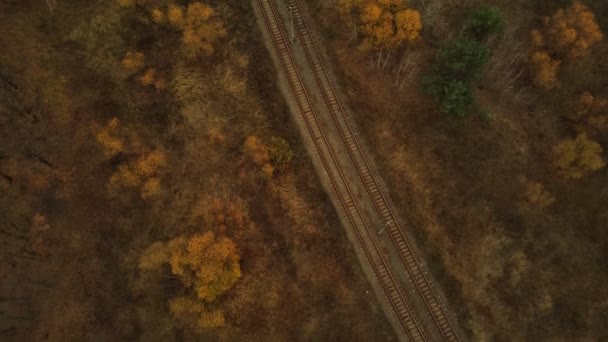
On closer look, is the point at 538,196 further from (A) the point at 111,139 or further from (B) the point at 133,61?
(B) the point at 133,61

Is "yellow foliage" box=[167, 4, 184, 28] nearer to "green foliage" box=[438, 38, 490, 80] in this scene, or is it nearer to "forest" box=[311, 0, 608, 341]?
"forest" box=[311, 0, 608, 341]

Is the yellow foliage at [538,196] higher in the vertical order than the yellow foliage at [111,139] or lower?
higher

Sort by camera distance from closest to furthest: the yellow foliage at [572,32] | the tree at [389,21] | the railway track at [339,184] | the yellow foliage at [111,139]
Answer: the railway track at [339,184]
the tree at [389,21]
the yellow foliage at [111,139]
the yellow foliage at [572,32]

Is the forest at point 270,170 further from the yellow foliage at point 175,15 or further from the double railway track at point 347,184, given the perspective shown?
the double railway track at point 347,184

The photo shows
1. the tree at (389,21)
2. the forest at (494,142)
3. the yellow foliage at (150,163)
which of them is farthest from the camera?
the tree at (389,21)

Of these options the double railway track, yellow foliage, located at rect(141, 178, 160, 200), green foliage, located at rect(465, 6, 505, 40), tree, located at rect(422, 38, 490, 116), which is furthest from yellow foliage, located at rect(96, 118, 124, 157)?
green foliage, located at rect(465, 6, 505, 40)

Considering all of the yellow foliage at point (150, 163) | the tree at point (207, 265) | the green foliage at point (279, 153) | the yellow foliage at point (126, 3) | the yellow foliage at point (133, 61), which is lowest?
the tree at point (207, 265)

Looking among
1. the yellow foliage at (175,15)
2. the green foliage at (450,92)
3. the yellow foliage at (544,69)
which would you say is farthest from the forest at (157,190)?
the yellow foliage at (544,69)
